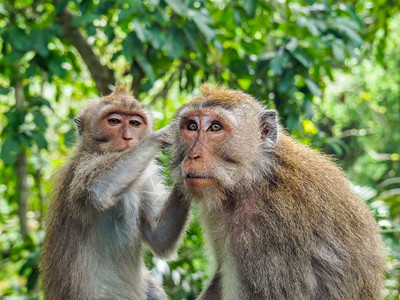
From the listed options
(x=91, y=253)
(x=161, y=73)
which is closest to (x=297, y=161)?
(x=91, y=253)

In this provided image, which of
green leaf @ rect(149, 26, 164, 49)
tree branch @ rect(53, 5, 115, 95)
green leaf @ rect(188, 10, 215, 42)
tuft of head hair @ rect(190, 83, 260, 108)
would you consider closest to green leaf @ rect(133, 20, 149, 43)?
green leaf @ rect(149, 26, 164, 49)

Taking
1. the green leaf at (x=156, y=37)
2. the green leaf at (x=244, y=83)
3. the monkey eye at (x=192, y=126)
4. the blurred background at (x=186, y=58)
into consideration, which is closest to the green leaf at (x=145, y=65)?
the blurred background at (x=186, y=58)

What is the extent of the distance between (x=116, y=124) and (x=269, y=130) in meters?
1.34

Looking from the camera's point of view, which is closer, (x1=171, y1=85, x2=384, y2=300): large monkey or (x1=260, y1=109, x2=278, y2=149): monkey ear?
(x1=171, y1=85, x2=384, y2=300): large monkey

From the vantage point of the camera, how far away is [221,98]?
4.48m

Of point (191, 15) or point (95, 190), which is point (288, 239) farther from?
point (191, 15)

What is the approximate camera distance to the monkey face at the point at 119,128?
5.06 meters

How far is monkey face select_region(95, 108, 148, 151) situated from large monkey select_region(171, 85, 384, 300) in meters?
0.58

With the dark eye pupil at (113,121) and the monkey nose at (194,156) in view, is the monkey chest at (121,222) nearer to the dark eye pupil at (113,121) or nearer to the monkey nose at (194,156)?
the dark eye pupil at (113,121)

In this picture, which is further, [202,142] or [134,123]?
[134,123]

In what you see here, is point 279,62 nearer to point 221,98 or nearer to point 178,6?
point 178,6

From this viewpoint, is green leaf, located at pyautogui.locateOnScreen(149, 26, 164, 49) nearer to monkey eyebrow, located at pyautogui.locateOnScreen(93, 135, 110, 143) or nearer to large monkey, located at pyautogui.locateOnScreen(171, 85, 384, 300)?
monkey eyebrow, located at pyautogui.locateOnScreen(93, 135, 110, 143)

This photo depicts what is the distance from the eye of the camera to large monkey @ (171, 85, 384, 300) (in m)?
4.15

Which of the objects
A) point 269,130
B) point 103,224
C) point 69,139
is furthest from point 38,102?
point 269,130
